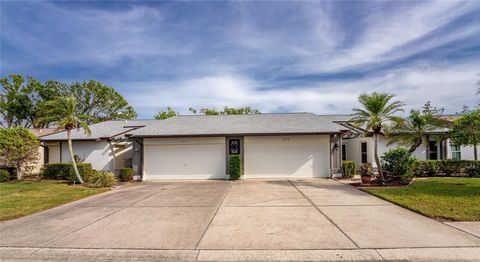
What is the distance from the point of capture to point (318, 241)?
5559 millimetres

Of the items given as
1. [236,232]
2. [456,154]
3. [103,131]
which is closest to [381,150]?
[456,154]

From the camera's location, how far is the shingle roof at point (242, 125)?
16.5 metres

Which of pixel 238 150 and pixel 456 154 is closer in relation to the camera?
pixel 238 150

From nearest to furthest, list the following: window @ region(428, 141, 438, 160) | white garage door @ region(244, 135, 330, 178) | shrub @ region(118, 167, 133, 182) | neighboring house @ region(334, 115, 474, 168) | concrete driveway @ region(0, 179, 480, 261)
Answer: concrete driveway @ region(0, 179, 480, 261) → shrub @ region(118, 167, 133, 182) → white garage door @ region(244, 135, 330, 178) → neighboring house @ region(334, 115, 474, 168) → window @ region(428, 141, 438, 160)

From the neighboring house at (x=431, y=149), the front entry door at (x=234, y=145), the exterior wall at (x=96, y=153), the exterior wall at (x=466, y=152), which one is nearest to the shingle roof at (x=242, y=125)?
the front entry door at (x=234, y=145)

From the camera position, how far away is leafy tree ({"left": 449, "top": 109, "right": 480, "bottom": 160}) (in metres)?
12.2

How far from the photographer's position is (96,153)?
18.9 meters

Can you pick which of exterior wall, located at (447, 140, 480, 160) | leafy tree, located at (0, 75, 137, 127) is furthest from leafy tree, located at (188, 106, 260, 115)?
exterior wall, located at (447, 140, 480, 160)

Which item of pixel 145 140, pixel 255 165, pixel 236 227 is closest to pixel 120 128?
pixel 145 140

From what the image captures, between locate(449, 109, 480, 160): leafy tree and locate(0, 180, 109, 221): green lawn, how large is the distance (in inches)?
662

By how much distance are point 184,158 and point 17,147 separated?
971cm

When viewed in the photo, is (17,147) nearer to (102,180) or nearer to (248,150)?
(102,180)

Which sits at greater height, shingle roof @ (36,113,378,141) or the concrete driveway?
shingle roof @ (36,113,378,141)

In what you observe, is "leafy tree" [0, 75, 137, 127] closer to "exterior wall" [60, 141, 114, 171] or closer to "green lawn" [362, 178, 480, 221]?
"exterior wall" [60, 141, 114, 171]
